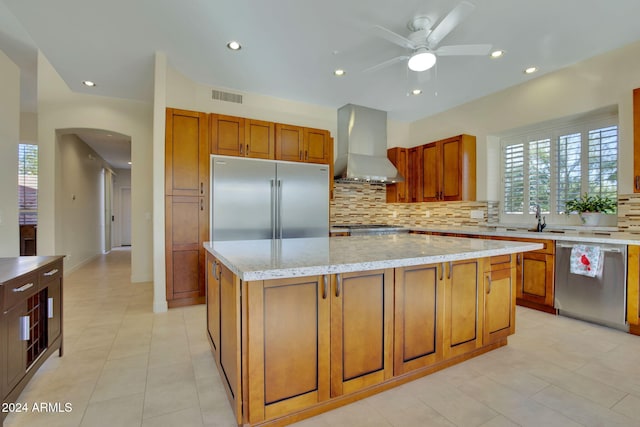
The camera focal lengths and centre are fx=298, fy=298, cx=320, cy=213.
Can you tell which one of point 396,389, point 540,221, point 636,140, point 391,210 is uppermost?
point 636,140

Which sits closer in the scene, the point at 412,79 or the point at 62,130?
the point at 412,79

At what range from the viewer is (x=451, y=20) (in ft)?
7.20

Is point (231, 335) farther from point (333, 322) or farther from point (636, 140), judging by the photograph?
point (636, 140)

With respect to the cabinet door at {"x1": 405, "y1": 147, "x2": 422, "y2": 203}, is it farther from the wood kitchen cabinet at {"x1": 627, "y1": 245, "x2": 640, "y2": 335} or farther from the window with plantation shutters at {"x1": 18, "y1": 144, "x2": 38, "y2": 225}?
the window with plantation shutters at {"x1": 18, "y1": 144, "x2": 38, "y2": 225}

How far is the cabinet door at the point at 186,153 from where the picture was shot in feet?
11.1

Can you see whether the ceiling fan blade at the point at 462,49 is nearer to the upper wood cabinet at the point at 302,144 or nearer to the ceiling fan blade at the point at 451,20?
the ceiling fan blade at the point at 451,20

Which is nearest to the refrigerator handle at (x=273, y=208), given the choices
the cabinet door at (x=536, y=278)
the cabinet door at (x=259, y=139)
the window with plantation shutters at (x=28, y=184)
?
the cabinet door at (x=259, y=139)

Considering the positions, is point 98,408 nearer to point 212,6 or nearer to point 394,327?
point 394,327

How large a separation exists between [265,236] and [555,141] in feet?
12.9

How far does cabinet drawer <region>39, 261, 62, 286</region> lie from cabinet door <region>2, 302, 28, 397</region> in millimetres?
253

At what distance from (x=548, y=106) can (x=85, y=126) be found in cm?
637

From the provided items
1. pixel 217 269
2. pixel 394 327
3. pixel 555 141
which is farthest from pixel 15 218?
pixel 555 141

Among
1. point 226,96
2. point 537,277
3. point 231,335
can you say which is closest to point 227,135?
point 226,96

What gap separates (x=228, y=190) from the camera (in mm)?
3615
